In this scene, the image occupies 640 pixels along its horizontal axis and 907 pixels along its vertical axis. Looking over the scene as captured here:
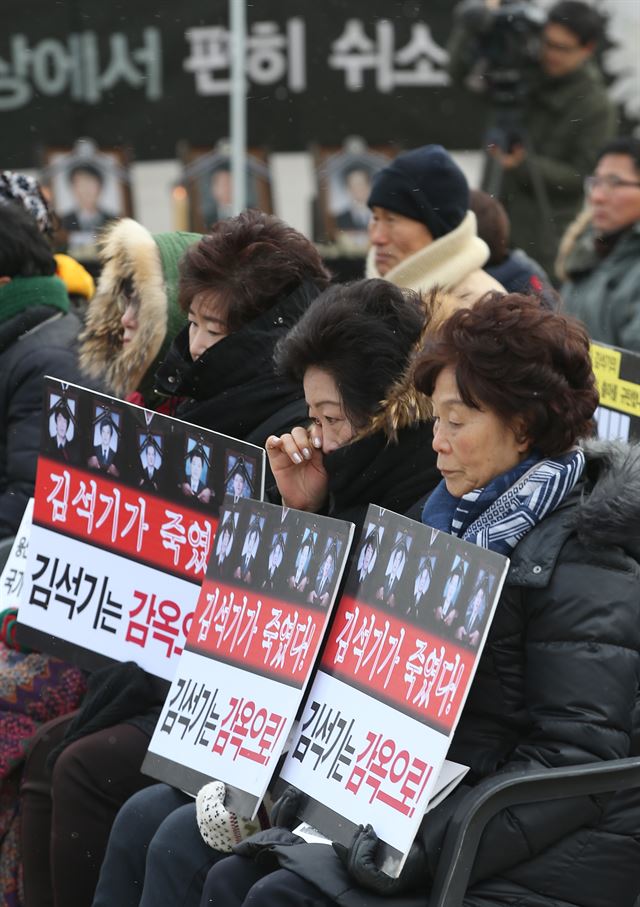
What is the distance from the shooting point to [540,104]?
27.4ft

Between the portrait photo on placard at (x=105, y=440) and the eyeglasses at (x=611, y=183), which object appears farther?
the eyeglasses at (x=611, y=183)

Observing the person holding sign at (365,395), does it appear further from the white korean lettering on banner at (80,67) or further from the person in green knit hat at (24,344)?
the white korean lettering on banner at (80,67)

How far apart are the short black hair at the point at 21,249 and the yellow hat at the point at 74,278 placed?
396 millimetres

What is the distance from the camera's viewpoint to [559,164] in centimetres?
823

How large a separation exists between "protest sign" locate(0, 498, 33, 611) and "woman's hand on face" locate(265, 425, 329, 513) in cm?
90

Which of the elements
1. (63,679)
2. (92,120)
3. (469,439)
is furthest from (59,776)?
(92,120)

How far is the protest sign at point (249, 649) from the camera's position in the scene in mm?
3293

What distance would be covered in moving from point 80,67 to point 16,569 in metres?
5.22

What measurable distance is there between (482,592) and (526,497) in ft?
0.97

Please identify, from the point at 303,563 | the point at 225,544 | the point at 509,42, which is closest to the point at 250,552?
the point at 225,544

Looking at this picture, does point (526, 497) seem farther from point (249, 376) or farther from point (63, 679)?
point (63, 679)

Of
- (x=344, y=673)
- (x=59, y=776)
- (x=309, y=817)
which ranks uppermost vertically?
(x=344, y=673)

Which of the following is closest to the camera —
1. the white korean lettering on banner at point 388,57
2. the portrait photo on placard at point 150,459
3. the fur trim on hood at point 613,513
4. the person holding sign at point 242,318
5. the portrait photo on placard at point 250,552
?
the fur trim on hood at point 613,513

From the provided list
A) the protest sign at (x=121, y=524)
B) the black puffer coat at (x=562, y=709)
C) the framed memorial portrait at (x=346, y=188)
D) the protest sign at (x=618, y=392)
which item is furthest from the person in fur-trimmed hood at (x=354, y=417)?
the framed memorial portrait at (x=346, y=188)
